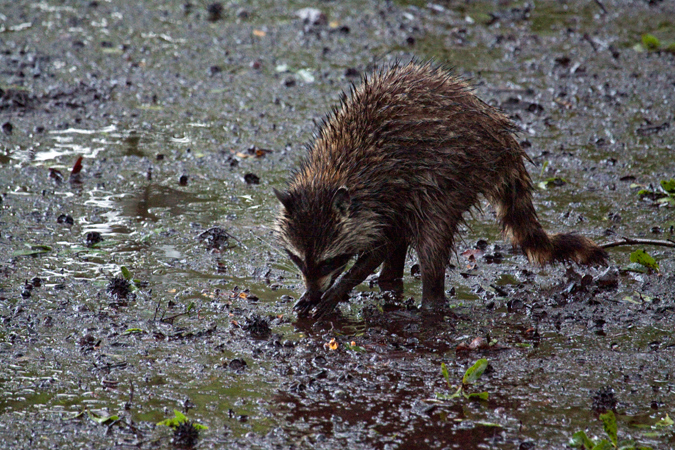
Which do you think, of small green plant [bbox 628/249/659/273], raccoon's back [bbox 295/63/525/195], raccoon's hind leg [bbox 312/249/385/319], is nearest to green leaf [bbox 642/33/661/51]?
small green plant [bbox 628/249/659/273]

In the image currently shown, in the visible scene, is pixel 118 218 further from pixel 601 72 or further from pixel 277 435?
pixel 601 72

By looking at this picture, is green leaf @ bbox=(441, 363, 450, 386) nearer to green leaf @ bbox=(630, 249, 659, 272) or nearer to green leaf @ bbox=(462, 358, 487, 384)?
green leaf @ bbox=(462, 358, 487, 384)

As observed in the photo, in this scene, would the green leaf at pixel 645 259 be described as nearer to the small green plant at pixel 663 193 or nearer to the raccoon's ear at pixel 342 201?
the small green plant at pixel 663 193

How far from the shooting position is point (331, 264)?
5.04 meters

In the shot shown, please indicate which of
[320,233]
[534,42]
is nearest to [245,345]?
[320,233]

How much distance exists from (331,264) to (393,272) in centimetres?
79

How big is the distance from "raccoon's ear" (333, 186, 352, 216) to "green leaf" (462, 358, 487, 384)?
4.44ft

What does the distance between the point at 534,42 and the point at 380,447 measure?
26.8 feet

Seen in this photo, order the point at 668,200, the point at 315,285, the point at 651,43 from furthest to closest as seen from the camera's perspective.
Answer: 1. the point at 651,43
2. the point at 668,200
3. the point at 315,285

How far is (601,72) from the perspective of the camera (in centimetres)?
948

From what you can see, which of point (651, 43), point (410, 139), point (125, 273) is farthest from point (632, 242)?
point (651, 43)

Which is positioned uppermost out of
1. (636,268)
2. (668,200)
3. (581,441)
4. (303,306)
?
(668,200)

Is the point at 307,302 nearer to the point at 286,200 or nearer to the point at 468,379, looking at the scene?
the point at 286,200

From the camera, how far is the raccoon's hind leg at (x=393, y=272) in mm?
5555
